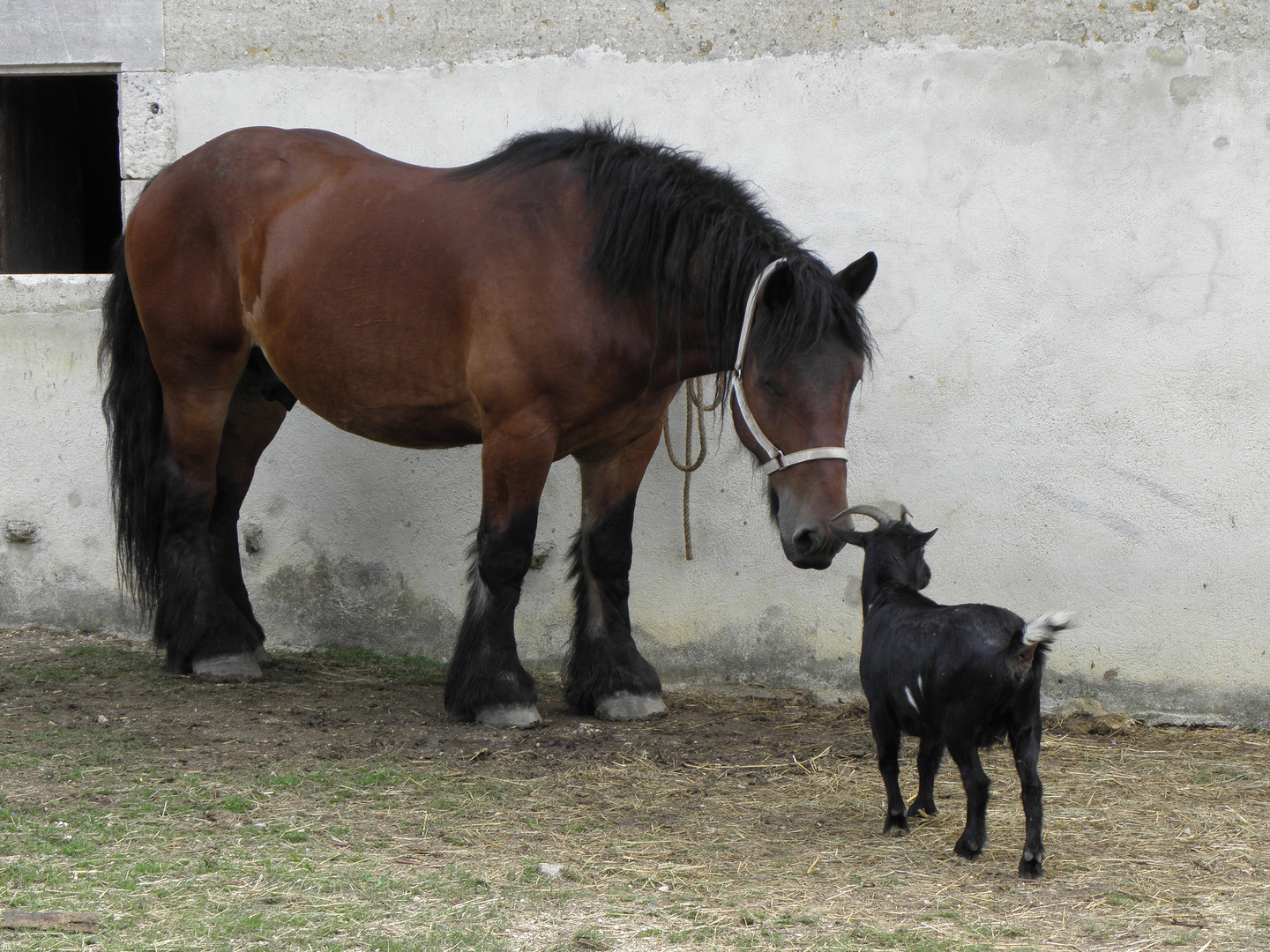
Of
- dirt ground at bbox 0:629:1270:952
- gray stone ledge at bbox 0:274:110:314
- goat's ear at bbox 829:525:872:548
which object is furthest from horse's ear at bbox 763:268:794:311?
gray stone ledge at bbox 0:274:110:314

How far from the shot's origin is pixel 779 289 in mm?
3488

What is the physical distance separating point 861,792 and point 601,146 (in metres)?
2.29

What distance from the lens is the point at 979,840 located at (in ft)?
9.41

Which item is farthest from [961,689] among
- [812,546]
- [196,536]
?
[196,536]

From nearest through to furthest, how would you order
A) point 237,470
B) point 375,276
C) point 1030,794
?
point 1030,794, point 375,276, point 237,470

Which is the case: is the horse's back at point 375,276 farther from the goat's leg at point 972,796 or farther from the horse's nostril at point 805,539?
the goat's leg at point 972,796

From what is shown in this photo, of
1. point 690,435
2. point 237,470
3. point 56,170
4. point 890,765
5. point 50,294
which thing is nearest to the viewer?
point 890,765

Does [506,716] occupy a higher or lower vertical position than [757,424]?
lower

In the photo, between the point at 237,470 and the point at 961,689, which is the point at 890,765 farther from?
the point at 237,470

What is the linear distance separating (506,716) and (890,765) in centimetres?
149

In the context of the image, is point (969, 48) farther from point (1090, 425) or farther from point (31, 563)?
point (31, 563)

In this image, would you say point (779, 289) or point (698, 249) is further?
point (698, 249)

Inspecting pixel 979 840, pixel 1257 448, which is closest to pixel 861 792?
pixel 979 840

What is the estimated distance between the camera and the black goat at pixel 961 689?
2.70 meters
